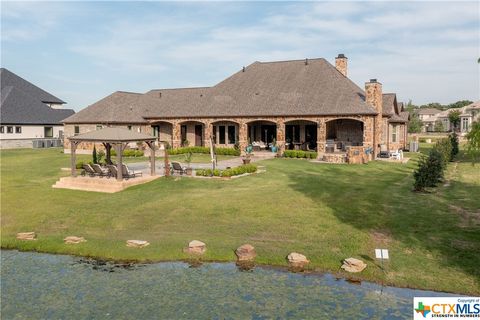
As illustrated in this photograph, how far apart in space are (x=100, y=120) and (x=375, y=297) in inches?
1396

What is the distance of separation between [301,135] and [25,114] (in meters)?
34.0

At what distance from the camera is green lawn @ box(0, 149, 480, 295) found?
12.1m

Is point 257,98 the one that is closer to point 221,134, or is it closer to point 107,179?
point 221,134

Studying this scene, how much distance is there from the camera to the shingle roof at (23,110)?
161ft

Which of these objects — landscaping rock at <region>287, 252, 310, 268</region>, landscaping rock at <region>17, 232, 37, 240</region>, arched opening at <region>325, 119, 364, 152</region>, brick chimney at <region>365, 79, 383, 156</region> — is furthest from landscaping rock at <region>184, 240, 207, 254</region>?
brick chimney at <region>365, 79, 383, 156</region>

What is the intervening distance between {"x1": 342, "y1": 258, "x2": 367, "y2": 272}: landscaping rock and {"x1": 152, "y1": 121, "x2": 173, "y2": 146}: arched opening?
110 feet

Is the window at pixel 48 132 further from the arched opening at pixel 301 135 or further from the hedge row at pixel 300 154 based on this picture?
the hedge row at pixel 300 154

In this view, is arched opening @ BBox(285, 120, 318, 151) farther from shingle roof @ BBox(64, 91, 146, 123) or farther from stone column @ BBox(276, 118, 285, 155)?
shingle roof @ BBox(64, 91, 146, 123)

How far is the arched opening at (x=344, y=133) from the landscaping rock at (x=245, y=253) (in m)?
23.5

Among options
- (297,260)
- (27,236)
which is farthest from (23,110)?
(297,260)

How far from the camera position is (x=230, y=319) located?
910 centimetres

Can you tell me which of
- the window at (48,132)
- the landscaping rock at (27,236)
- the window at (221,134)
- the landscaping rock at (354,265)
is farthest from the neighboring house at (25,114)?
the landscaping rock at (354,265)

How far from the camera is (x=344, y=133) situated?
120ft

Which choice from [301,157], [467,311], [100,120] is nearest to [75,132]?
[100,120]
